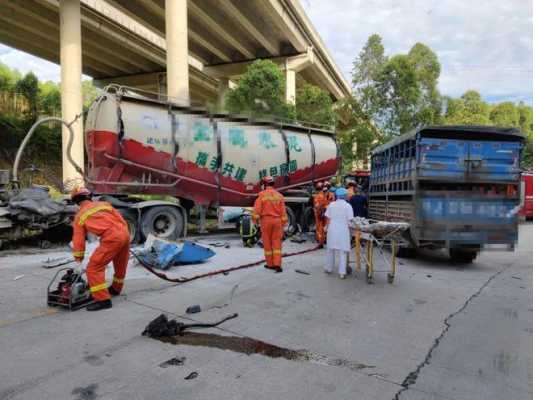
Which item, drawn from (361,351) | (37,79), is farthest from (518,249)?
(37,79)

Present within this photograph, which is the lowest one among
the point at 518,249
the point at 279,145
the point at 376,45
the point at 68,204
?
the point at 518,249

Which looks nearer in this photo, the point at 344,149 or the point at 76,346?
the point at 76,346

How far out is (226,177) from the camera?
9.26 metres

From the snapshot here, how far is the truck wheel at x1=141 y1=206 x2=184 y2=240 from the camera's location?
7.98 m

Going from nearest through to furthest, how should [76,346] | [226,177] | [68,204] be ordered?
[76,346] < [68,204] < [226,177]

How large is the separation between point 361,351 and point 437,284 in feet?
9.52

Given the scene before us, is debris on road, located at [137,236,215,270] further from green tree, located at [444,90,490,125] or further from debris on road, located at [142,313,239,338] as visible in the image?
green tree, located at [444,90,490,125]

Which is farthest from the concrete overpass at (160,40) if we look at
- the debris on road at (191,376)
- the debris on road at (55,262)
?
the debris on road at (191,376)

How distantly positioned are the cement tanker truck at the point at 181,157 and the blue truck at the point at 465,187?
4034 mm

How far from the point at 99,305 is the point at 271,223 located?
2839mm

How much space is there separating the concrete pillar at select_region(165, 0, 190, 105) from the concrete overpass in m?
0.04

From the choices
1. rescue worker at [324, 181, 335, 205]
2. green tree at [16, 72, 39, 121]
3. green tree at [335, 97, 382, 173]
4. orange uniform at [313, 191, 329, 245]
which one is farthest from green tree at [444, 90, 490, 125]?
green tree at [16, 72, 39, 121]

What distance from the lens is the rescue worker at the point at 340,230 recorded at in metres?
5.73

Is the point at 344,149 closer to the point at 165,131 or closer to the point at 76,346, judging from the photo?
the point at 165,131
